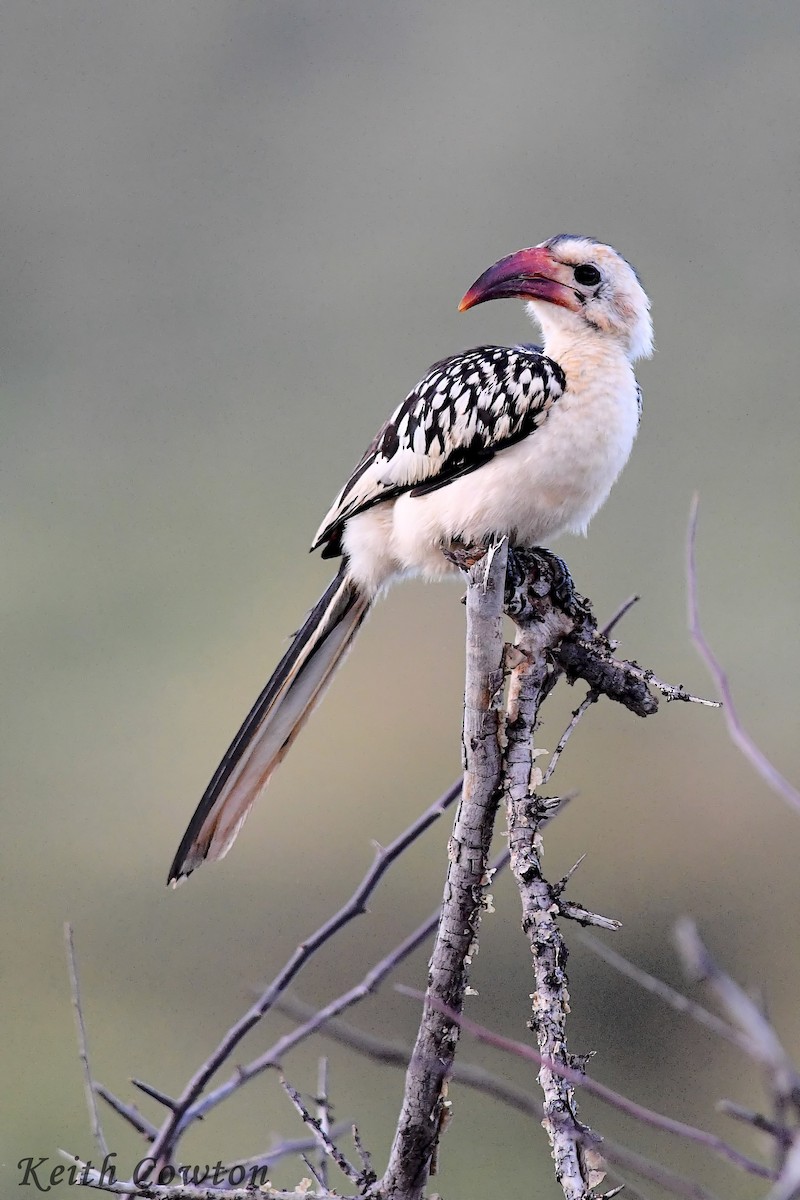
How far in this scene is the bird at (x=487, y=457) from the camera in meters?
1.57

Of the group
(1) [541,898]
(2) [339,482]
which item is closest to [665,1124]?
(1) [541,898]

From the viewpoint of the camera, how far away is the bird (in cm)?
157

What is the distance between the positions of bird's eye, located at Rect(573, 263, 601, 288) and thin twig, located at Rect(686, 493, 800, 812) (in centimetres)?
66

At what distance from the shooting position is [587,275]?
169 cm

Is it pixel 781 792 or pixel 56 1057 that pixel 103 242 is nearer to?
pixel 56 1057

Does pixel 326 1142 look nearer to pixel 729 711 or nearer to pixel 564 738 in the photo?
pixel 564 738

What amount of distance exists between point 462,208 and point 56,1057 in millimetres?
8426

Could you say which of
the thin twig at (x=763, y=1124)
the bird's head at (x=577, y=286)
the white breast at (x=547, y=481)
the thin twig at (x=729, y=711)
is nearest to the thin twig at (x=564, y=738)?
the thin twig at (x=729, y=711)

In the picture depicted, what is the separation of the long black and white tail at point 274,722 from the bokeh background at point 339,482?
1.81 feet

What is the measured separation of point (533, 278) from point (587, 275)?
0.24 ft

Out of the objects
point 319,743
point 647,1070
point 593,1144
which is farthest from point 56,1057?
Result: point 593,1144

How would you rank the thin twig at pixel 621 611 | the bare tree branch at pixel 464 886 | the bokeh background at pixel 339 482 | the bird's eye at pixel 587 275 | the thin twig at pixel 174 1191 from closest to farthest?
the thin twig at pixel 174 1191 → the bare tree branch at pixel 464 886 → the thin twig at pixel 621 611 → the bird's eye at pixel 587 275 → the bokeh background at pixel 339 482

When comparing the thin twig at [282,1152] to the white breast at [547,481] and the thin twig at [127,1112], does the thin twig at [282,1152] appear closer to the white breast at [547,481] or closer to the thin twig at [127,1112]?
the thin twig at [127,1112]

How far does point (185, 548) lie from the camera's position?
30.9ft
